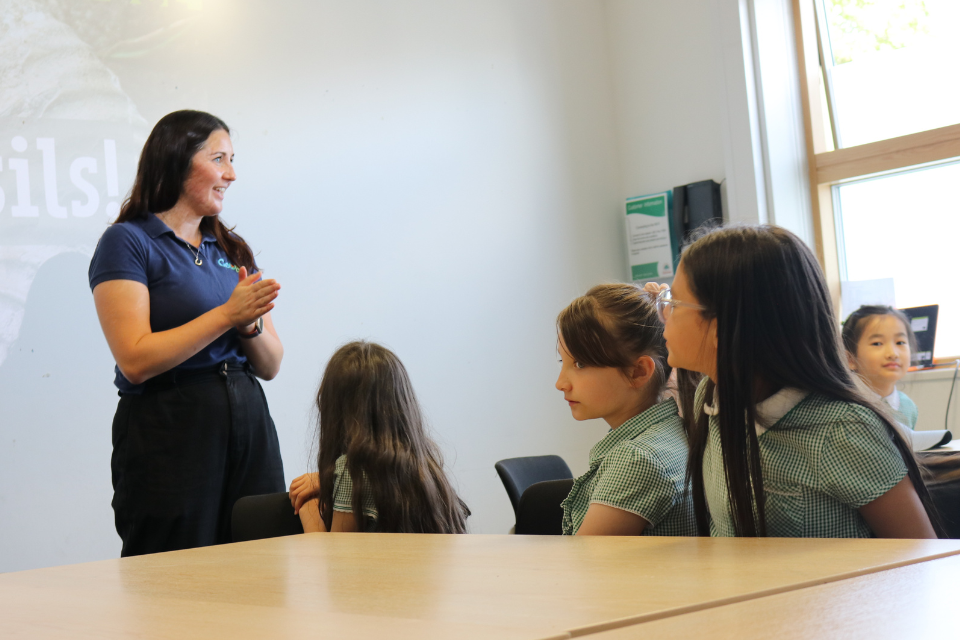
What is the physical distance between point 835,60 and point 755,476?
3.68m

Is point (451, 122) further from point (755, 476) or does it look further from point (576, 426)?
point (755, 476)

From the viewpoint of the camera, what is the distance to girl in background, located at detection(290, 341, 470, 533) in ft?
6.06

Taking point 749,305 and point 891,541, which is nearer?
point 891,541

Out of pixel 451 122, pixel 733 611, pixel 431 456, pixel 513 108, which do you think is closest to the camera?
pixel 733 611

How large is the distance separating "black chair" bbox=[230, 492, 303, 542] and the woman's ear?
781mm

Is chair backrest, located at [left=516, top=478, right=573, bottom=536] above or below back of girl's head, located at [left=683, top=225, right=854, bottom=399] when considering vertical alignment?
below

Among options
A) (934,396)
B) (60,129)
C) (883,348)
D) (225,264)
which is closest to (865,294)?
(934,396)

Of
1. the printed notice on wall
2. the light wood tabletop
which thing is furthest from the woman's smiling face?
the printed notice on wall

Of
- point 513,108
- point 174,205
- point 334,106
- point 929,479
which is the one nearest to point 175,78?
point 334,106

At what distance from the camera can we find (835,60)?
4.29m

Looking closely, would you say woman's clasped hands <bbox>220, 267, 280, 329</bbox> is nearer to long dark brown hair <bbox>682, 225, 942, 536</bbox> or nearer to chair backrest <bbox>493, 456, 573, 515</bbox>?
chair backrest <bbox>493, 456, 573, 515</bbox>

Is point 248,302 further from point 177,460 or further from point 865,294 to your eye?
point 865,294

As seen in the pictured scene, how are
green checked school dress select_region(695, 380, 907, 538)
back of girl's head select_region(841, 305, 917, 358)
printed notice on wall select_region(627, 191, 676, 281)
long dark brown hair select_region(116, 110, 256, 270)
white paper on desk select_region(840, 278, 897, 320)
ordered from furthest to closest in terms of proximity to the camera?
printed notice on wall select_region(627, 191, 676, 281) → white paper on desk select_region(840, 278, 897, 320) → back of girl's head select_region(841, 305, 917, 358) → long dark brown hair select_region(116, 110, 256, 270) → green checked school dress select_region(695, 380, 907, 538)

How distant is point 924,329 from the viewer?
146 inches
